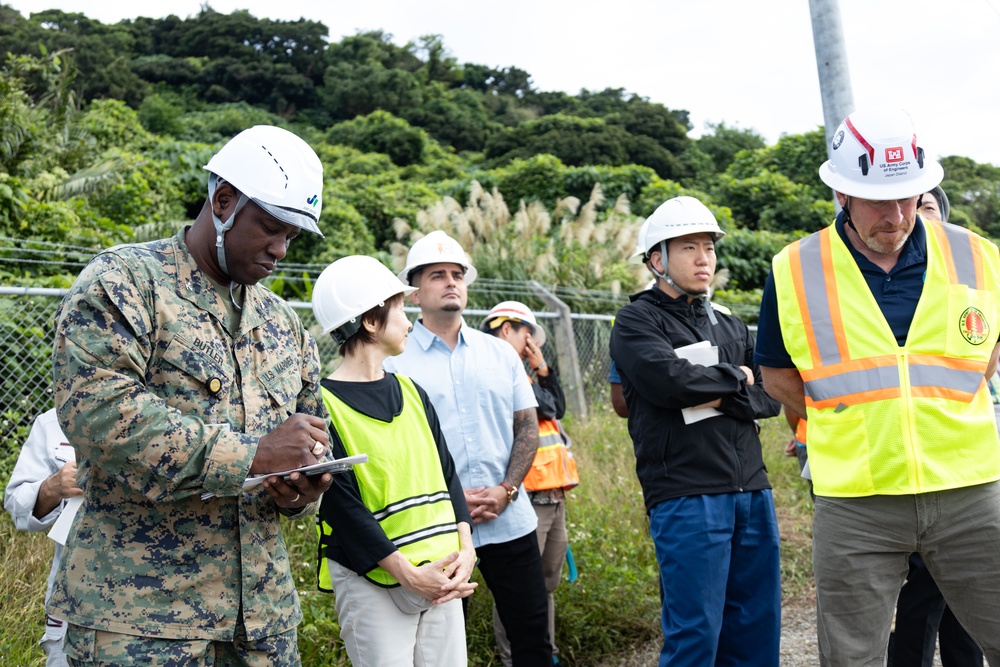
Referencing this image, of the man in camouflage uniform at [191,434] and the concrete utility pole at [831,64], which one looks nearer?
the man in camouflage uniform at [191,434]

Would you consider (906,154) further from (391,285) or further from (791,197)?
(791,197)

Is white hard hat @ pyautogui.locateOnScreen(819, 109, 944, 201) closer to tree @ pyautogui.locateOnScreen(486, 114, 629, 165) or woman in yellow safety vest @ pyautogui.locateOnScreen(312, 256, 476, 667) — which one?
woman in yellow safety vest @ pyautogui.locateOnScreen(312, 256, 476, 667)

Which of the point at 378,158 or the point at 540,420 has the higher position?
the point at 378,158

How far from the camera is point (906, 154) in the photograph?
10.6 feet

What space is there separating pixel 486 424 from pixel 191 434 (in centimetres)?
243

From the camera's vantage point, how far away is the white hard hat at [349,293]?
12.1ft

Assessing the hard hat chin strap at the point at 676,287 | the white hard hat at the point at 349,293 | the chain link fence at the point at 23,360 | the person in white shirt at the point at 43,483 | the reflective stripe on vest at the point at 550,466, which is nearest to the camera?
the person in white shirt at the point at 43,483

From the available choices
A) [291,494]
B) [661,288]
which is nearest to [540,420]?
[661,288]

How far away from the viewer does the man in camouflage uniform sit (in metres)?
2.23

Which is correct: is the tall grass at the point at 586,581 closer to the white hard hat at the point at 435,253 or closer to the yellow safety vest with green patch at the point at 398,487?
the yellow safety vest with green patch at the point at 398,487

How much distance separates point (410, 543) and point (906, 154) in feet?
7.38

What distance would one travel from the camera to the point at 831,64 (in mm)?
5043

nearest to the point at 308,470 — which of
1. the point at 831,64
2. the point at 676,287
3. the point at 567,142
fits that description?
the point at 676,287

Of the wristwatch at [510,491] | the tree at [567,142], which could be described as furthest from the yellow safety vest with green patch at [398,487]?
the tree at [567,142]
